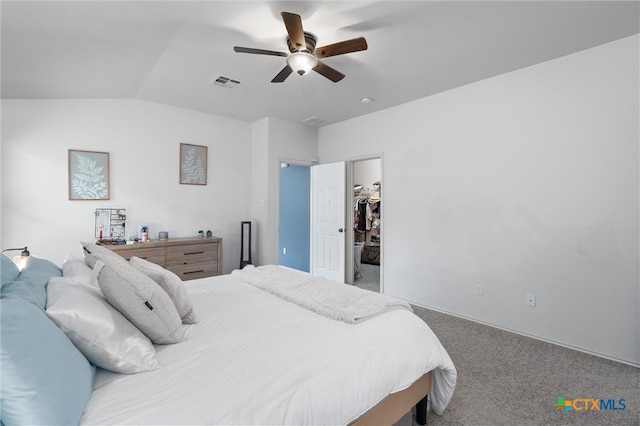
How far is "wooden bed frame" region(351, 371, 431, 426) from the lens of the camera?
55.3 inches

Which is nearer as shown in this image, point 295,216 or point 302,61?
point 302,61

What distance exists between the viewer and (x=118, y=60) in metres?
2.78

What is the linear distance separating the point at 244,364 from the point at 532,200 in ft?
10.2

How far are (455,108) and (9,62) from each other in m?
4.27

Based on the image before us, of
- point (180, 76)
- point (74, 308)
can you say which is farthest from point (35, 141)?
point (74, 308)

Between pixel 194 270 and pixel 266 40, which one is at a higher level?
pixel 266 40

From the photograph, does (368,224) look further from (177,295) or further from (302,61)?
(177,295)

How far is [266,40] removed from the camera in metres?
2.56

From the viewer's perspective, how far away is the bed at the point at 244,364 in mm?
997

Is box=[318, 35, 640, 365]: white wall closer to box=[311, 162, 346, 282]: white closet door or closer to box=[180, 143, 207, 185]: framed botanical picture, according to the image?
box=[311, 162, 346, 282]: white closet door

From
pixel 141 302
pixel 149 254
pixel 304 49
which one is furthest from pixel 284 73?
pixel 149 254

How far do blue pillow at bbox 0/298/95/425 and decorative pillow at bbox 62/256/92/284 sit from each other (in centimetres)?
71

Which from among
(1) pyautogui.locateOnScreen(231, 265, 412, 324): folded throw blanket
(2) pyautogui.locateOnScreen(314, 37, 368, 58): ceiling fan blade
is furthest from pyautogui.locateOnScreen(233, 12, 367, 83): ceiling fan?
(1) pyautogui.locateOnScreen(231, 265, 412, 324): folded throw blanket

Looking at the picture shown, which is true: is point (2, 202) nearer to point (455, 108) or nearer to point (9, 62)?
point (9, 62)
